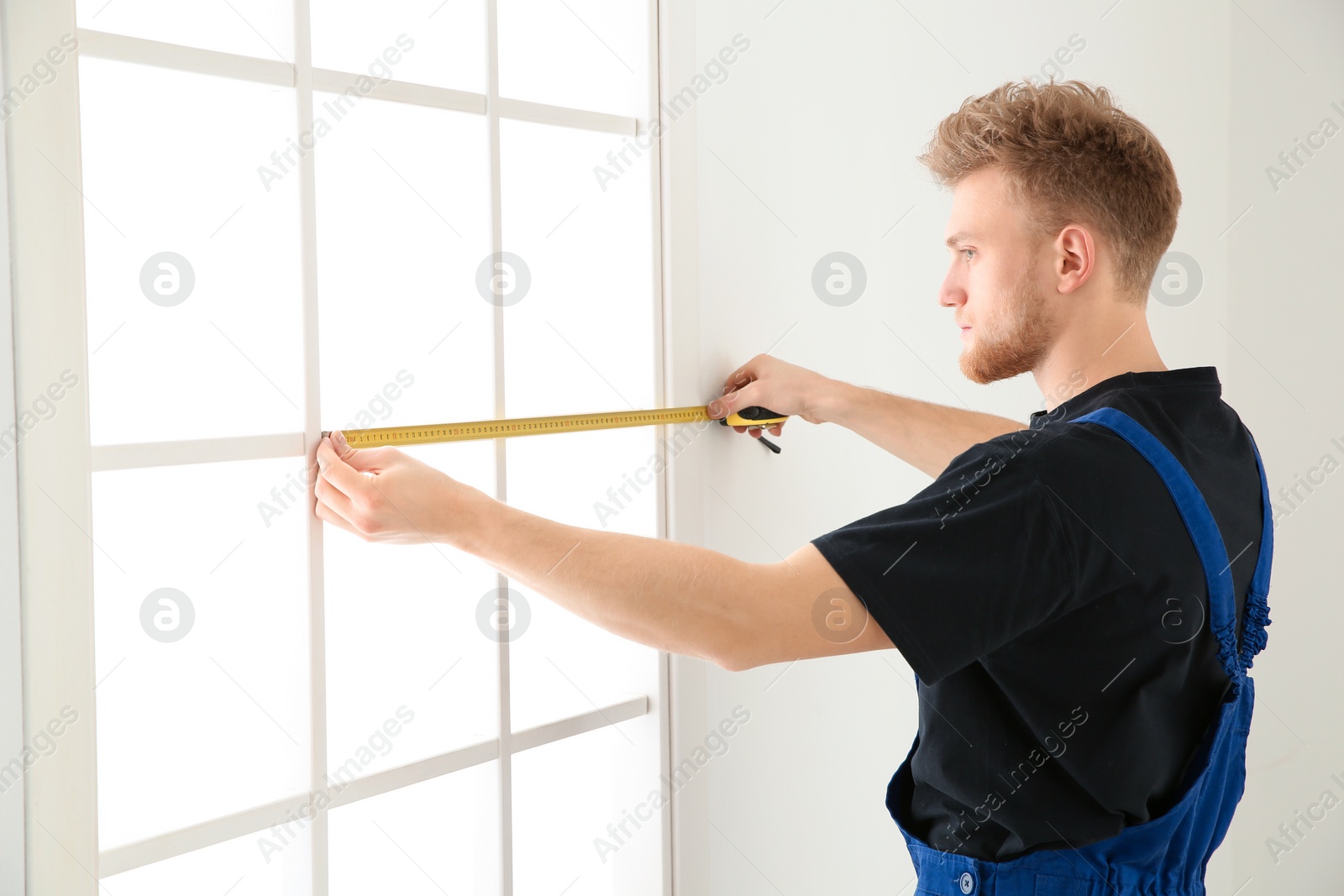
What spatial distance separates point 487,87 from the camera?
4.92 ft

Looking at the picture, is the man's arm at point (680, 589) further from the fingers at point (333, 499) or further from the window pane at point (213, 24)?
the window pane at point (213, 24)

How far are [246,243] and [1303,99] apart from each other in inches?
95.3

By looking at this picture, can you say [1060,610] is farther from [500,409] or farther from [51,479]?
[51,479]

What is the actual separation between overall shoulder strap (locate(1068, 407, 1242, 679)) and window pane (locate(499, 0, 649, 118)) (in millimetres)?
919

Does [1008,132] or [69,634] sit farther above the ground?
[1008,132]

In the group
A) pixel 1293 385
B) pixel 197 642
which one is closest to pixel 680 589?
pixel 197 642

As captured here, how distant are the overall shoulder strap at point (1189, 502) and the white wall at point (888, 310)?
0.72 metres

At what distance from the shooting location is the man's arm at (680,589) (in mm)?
1242

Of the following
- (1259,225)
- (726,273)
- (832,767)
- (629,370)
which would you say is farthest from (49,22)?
(1259,225)

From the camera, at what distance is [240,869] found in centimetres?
136

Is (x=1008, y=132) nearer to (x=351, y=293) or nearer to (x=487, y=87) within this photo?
(x=487, y=87)

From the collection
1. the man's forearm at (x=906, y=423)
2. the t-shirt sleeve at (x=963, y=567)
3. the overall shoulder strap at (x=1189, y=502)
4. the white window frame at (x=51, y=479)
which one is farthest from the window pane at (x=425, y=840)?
the overall shoulder strap at (x=1189, y=502)

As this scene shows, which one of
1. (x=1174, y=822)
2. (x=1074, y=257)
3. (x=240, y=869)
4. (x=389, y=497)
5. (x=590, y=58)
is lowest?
(x=1174, y=822)

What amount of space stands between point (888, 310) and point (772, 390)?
1.96 feet
